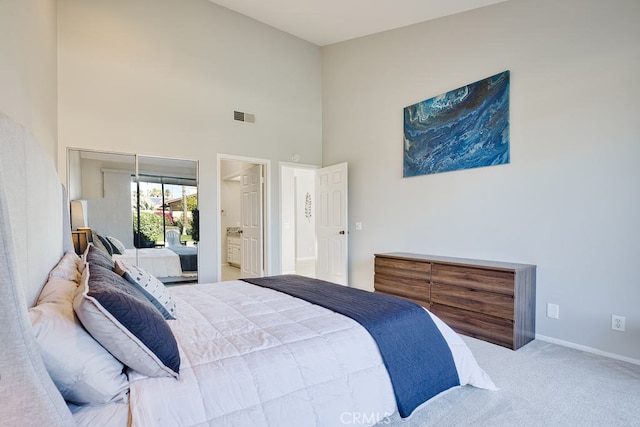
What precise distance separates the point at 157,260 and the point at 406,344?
147 inches

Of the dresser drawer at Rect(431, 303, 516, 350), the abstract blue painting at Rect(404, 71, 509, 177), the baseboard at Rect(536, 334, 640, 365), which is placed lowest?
the baseboard at Rect(536, 334, 640, 365)

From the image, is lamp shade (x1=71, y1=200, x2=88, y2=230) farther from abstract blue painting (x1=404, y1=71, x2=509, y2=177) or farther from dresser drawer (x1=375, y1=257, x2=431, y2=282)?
abstract blue painting (x1=404, y1=71, x2=509, y2=177)

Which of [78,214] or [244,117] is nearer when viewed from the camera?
[78,214]

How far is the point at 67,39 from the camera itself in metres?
3.69

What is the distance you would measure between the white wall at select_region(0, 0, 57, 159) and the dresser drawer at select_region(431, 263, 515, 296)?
3.50 metres

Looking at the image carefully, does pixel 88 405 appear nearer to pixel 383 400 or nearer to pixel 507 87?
pixel 383 400

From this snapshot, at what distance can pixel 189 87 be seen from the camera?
4488mm

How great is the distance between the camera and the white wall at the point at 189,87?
380cm

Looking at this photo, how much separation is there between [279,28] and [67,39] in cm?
286

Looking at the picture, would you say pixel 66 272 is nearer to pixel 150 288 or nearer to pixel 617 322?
pixel 150 288

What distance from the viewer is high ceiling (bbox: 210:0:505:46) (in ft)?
12.3

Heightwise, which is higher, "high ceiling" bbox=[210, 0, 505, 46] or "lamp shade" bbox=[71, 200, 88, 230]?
"high ceiling" bbox=[210, 0, 505, 46]

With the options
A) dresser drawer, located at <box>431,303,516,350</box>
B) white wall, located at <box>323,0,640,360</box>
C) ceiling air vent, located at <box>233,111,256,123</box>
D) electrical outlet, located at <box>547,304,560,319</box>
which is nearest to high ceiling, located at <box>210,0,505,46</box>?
white wall, located at <box>323,0,640,360</box>

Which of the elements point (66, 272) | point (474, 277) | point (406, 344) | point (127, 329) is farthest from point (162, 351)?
point (474, 277)
